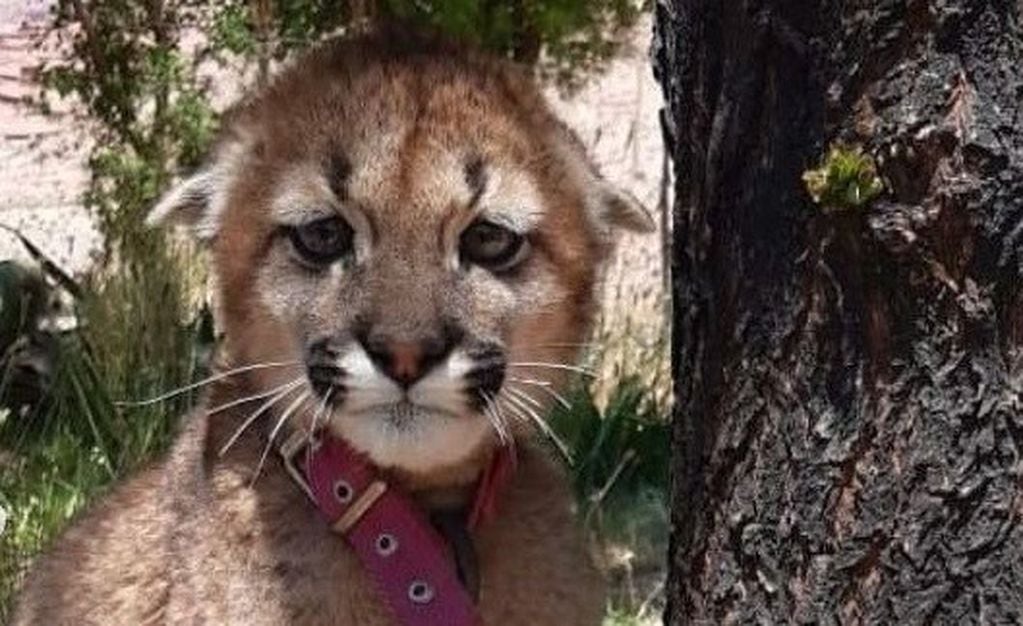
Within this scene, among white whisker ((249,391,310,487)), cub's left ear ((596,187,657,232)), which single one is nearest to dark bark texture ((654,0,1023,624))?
cub's left ear ((596,187,657,232))

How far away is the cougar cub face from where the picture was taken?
3258 mm

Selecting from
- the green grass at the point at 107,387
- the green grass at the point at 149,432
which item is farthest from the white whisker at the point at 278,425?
the green grass at the point at 107,387

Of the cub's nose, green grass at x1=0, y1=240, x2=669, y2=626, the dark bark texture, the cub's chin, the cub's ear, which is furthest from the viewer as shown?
green grass at x1=0, y1=240, x2=669, y2=626

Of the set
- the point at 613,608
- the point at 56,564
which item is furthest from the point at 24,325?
the point at 56,564

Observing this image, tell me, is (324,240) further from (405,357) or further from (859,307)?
(859,307)

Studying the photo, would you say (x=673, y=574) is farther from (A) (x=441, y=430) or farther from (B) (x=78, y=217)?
(B) (x=78, y=217)

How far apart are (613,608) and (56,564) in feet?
5.56

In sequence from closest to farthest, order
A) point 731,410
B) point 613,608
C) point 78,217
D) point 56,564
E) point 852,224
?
point 852,224
point 731,410
point 56,564
point 613,608
point 78,217

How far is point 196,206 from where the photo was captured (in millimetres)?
3658

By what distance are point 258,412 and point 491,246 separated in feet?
Result: 1.45

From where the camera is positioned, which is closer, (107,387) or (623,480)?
(623,480)

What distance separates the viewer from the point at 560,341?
3.53 m

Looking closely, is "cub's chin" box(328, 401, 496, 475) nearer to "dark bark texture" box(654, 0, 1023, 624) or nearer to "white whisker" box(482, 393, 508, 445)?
"white whisker" box(482, 393, 508, 445)

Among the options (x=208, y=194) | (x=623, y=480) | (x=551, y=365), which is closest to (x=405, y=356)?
(x=551, y=365)
